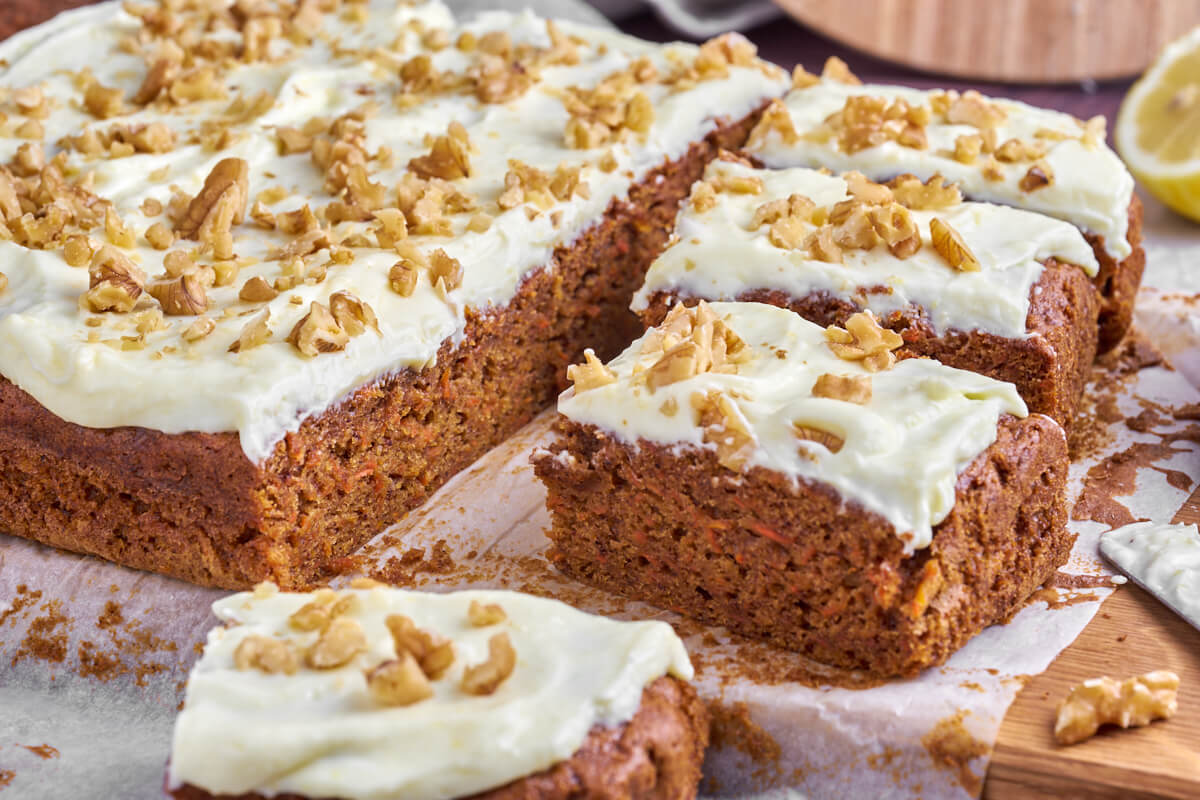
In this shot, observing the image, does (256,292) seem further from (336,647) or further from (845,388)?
(845,388)

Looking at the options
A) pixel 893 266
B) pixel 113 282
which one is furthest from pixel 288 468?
pixel 893 266

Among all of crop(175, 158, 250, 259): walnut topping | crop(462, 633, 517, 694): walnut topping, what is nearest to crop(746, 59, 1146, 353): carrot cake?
crop(175, 158, 250, 259): walnut topping

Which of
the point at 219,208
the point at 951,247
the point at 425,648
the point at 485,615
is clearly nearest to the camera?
the point at 425,648

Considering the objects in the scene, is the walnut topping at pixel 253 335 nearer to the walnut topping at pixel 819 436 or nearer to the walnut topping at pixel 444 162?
the walnut topping at pixel 444 162

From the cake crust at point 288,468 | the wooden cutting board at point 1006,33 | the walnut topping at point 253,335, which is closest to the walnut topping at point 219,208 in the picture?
the walnut topping at point 253,335

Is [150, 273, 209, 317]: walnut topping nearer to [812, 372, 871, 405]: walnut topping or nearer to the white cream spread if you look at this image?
[812, 372, 871, 405]: walnut topping

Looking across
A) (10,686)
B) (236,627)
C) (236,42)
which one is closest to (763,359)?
(236,627)

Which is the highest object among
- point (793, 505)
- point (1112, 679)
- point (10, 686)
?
point (793, 505)

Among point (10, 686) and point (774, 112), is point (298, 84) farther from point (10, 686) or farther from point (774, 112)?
point (10, 686)
